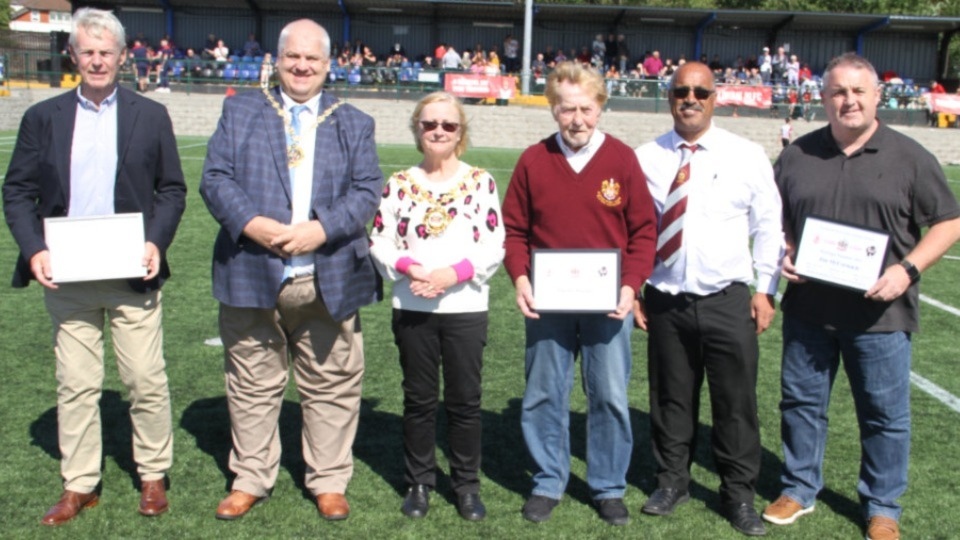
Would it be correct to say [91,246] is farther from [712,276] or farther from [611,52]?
[611,52]

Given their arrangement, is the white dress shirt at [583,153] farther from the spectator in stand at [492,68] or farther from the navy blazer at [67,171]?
the spectator in stand at [492,68]

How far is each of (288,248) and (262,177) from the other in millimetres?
311

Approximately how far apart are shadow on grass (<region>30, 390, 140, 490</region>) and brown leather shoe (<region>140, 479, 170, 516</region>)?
249 millimetres

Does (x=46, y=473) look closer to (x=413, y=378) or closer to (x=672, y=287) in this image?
(x=413, y=378)

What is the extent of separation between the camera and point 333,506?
4094mm

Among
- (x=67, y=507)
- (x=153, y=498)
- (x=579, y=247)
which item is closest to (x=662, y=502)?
(x=579, y=247)

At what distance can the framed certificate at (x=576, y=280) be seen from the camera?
381 cm

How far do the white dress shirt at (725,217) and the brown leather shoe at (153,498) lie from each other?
2.26 meters

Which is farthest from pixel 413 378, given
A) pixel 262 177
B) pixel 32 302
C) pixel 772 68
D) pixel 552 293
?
pixel 772 68

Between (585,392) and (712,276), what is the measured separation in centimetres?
70

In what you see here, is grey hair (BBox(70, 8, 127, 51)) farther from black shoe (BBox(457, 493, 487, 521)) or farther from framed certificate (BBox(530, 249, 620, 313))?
black shoe (BBox(457, 493, 487, 521))

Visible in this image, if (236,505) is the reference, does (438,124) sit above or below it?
above

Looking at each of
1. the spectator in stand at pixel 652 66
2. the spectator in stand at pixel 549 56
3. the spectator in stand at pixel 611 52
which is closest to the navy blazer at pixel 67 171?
the spectator in stand at pixel 652 66

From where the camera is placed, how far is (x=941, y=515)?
4.22 meters
